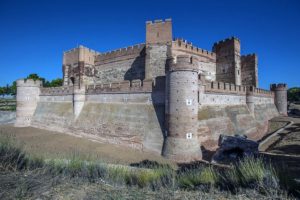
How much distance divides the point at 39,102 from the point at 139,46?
17.7m

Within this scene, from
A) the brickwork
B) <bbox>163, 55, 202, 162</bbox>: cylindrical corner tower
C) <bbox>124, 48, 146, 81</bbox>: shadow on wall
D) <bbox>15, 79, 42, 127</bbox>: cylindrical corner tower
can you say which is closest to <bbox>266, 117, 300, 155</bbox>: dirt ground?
<bbox>163, 55, 202, 162</bbox>: cylindrical corner tower

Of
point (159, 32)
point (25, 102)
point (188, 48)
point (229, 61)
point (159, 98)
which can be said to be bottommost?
point (25, 102)

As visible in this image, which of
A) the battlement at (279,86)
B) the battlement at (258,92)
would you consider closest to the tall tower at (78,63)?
the battlement at (258,92)

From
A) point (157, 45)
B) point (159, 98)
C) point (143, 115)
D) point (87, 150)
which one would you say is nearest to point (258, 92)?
point (157, 45)

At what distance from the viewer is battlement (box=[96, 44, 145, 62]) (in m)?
23.7

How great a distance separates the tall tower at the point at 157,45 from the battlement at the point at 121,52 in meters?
3.43

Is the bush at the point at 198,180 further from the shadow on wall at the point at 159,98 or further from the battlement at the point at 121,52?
the battlement at the point at 121,52

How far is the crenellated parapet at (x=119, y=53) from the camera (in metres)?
23.8

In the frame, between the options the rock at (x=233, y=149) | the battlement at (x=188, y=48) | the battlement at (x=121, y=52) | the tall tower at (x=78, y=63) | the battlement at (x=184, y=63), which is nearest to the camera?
the rock at (x=233, y=149)

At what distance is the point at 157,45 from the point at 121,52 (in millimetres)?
7400

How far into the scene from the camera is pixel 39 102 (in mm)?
28219

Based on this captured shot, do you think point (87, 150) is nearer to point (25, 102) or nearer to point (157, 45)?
point (157, 45)

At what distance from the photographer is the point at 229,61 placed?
24562mm

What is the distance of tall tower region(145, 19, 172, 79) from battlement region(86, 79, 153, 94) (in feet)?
12.2
